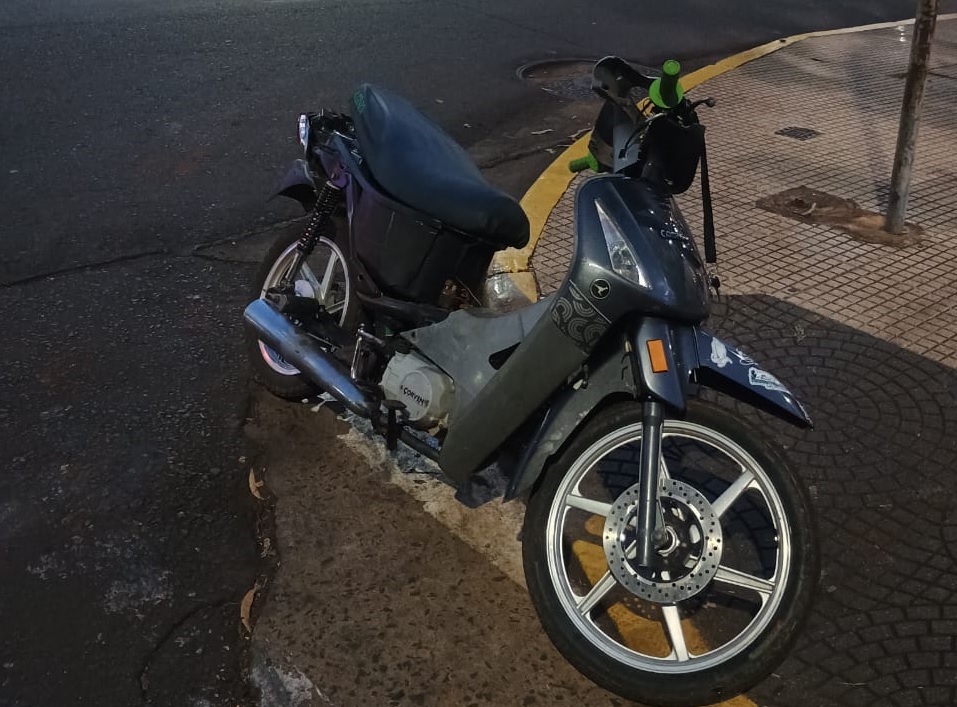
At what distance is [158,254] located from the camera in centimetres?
547

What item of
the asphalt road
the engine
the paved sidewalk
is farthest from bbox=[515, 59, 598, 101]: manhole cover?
the engine

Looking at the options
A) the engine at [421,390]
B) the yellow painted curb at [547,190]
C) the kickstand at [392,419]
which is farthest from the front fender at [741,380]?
the yellow painted curb at [547,190]

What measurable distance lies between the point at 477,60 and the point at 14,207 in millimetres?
4811

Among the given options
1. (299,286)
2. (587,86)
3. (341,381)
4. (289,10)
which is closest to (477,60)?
(587,86)

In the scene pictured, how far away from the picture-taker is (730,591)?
3.30 meters

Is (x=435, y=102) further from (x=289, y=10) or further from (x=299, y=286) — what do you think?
(x=299, y=286)

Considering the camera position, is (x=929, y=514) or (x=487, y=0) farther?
(x=487, y=0)

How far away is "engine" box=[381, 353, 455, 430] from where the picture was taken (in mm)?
3439

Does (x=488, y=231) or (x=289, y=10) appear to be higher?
(x=488, y=231)

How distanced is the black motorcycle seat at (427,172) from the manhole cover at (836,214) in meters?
2.97

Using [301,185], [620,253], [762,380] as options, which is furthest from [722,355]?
[301,185]

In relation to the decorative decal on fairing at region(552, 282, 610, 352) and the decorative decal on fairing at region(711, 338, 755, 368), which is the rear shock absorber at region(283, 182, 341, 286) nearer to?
the decorative decal on fairing at region(552, 282, 610, 352)

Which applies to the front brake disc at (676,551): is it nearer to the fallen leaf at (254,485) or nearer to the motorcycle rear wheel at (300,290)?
the fallen leaf at (254,485)

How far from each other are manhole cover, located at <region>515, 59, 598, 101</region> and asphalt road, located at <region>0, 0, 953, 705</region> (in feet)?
0.69
